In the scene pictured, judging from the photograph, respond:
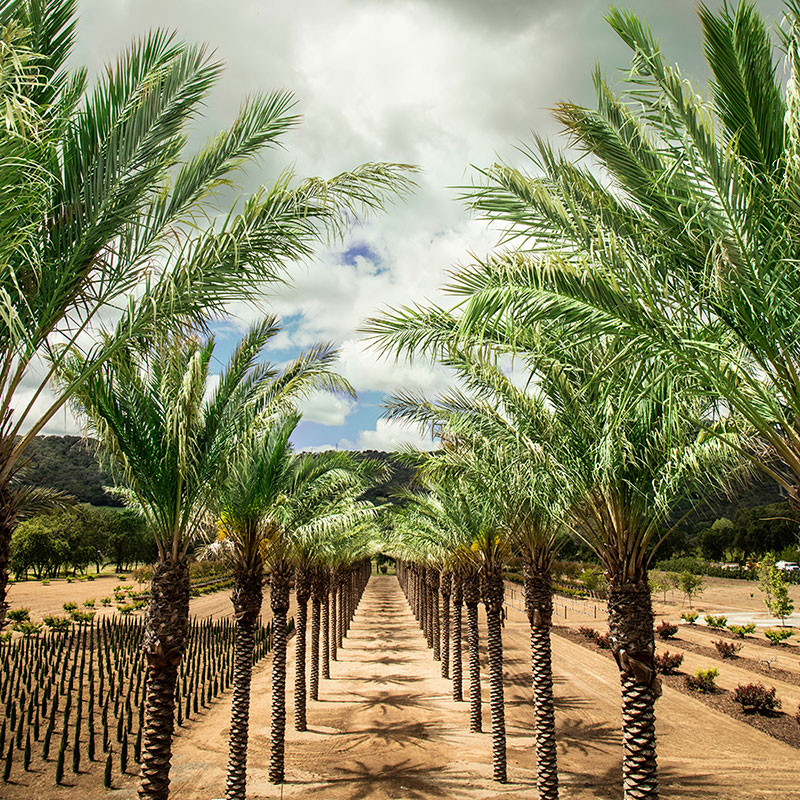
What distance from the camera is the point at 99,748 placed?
14.5 metres

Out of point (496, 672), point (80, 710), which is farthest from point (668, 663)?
point (80, 710)

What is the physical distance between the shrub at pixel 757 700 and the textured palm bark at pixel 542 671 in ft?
34.1

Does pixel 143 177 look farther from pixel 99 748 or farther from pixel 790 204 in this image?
pixel 99 748

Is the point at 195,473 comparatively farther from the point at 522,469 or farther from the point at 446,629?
the point at 446,629

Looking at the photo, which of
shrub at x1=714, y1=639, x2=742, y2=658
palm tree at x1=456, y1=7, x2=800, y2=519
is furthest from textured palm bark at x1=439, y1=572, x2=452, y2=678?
palm tree at x1=456, y1=7, x2=800, y2=519

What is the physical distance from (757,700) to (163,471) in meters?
19.4

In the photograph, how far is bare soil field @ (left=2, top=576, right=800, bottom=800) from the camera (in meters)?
12.3

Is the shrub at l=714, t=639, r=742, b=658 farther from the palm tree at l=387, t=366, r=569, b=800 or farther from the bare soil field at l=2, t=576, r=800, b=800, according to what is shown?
the palm tree at l=387, t=366, r=569, b=800

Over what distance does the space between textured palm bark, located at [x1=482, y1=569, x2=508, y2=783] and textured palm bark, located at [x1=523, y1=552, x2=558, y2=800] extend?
4.51 ft

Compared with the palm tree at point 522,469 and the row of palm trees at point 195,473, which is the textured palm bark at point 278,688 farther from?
the palm tree at point 522,469

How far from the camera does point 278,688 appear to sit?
1363 centimetres

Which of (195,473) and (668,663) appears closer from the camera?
(195,473)

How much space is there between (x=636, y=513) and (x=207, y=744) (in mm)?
13793

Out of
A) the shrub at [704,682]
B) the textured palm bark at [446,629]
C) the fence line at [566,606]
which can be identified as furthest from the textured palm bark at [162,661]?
the fence line at [566,606]
